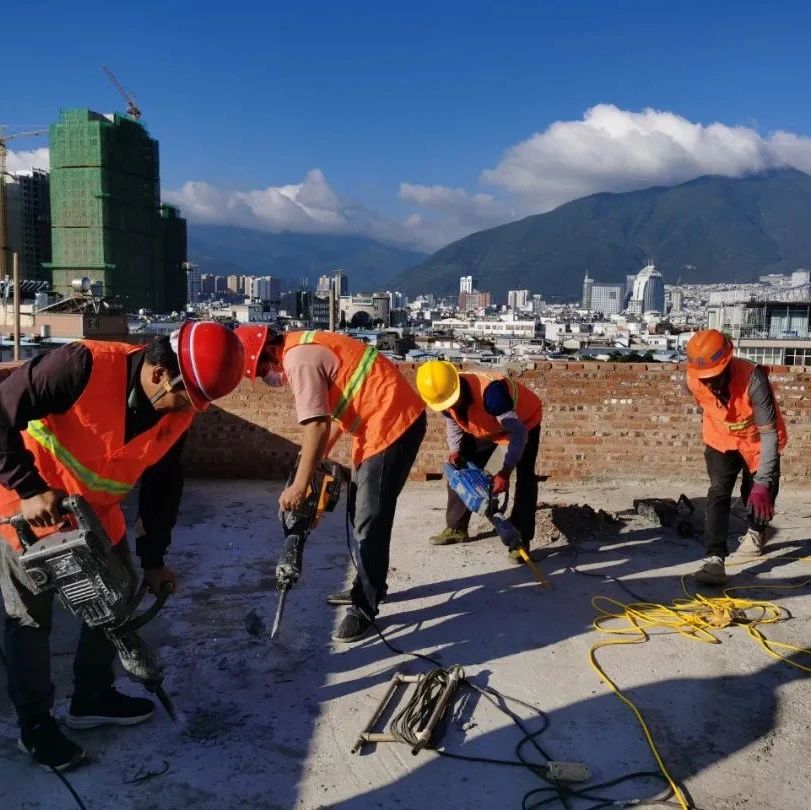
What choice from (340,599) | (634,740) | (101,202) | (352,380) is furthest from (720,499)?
(101,202)

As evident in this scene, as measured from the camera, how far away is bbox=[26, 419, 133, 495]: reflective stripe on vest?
7.79 ft

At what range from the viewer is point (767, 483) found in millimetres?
4203

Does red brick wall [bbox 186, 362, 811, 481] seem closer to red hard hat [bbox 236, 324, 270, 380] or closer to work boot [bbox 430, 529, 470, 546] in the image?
work boot [bbox 430, 529, 470, 546]

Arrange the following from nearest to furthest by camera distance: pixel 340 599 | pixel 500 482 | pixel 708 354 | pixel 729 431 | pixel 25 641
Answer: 1. pixel 25 641
2. pixel 340 599
3. pixel 708 354
4. pixel 729 431
5. pixel 500 482

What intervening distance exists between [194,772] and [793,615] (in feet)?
10.3

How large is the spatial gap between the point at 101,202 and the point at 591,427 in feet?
188

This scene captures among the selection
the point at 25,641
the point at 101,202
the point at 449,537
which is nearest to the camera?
the point at 25,641

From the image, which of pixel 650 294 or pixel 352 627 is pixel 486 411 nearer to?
pixel 352 627

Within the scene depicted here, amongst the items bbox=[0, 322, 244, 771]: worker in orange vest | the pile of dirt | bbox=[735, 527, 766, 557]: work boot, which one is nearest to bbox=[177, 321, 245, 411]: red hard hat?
bbox=[0, 322, 244, 771]: worker in orange vest

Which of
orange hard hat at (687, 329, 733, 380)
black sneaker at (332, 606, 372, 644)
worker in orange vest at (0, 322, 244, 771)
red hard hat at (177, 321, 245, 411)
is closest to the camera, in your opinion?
worker in orange vest at (0, 322, 244, 771)

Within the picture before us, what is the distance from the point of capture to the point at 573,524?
17.8 feet

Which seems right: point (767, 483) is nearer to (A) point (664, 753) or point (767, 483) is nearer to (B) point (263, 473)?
(A) point (664, 753)

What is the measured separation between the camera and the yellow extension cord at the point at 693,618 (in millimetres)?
3574

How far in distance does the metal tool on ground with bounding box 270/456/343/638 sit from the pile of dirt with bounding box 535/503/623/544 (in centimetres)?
215
